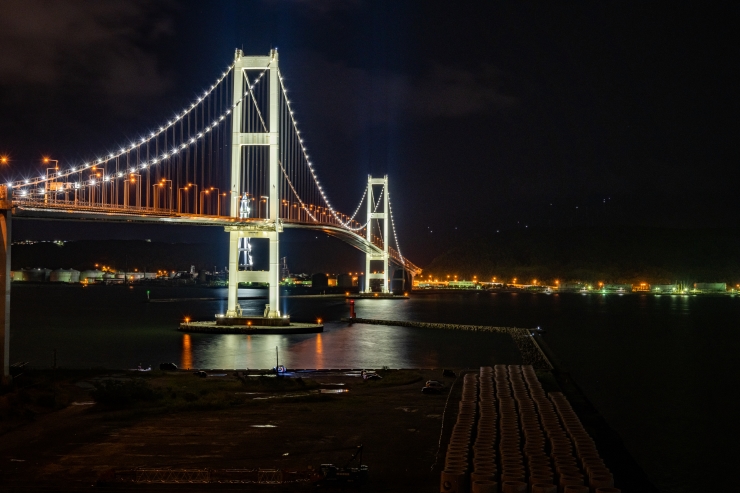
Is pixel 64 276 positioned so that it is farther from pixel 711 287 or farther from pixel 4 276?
pixel 4 276

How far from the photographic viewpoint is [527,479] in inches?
337

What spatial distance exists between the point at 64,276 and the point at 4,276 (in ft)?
459

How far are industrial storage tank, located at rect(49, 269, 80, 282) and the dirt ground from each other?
13773 cm

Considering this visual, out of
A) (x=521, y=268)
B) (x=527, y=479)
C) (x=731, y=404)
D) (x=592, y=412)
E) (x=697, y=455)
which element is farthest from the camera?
(x=521, y=268)

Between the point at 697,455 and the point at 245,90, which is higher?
the point at 245,90

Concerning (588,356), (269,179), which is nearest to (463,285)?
(588,356)

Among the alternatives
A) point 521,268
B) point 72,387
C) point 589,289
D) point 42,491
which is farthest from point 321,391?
point 521,268

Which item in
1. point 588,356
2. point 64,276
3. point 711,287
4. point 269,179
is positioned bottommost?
point 588,356

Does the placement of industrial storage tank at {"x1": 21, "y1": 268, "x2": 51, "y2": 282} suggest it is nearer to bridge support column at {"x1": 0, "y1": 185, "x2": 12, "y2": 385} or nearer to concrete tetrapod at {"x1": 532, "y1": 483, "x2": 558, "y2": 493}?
bridge support column at {"x1": 0, "y1": 185, "x2": 12, "y2": 385}

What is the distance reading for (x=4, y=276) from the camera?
1502 centimetres

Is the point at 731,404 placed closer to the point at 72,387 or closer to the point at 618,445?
the point at 618,445

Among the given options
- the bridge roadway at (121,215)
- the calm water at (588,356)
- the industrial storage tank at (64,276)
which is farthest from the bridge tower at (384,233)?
the industrial storage tank at (64,276)

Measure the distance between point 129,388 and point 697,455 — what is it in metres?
9.74

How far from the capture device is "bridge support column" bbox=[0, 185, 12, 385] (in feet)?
49.0
